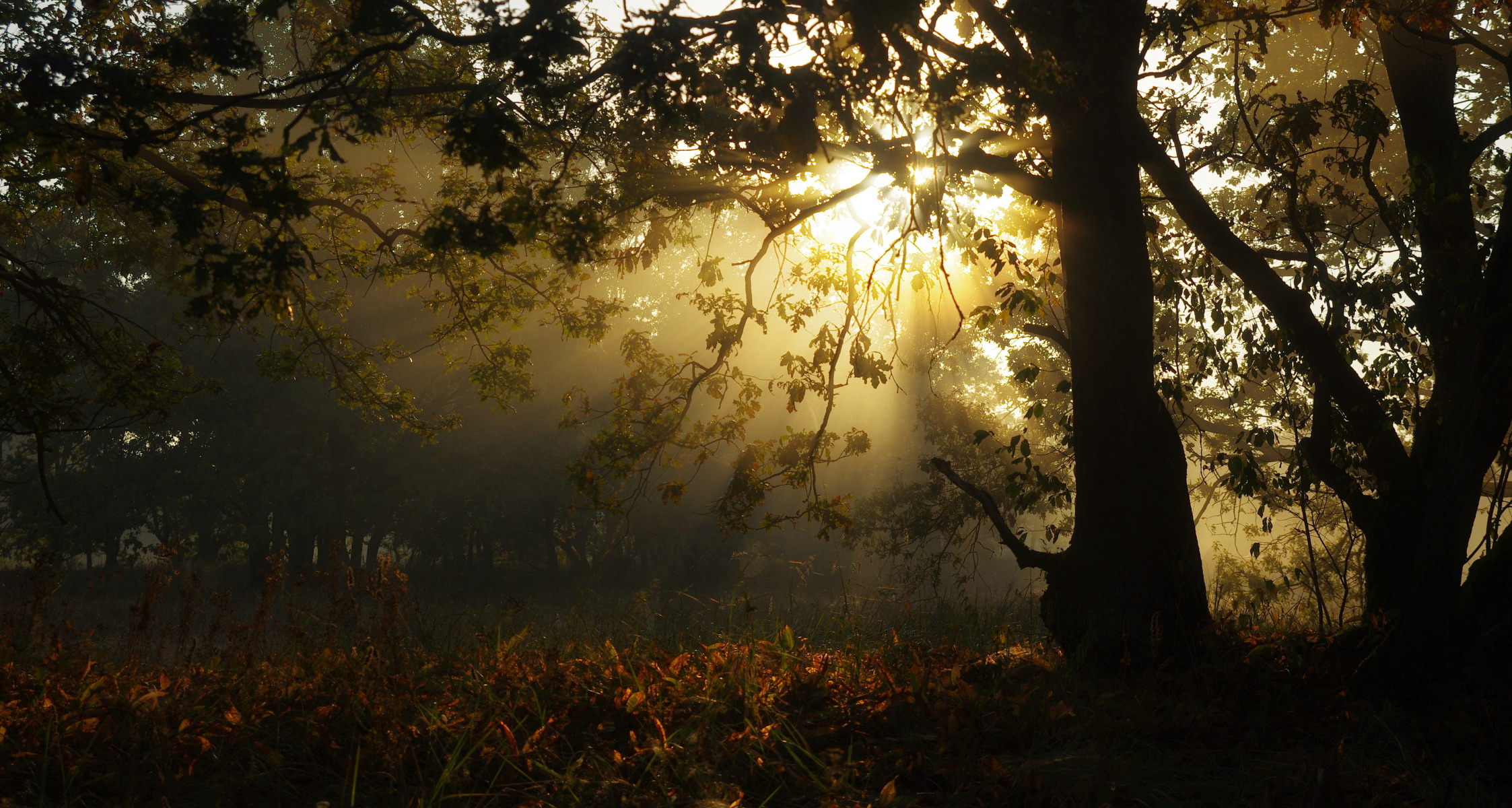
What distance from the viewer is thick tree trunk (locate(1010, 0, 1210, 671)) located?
19.1 ft

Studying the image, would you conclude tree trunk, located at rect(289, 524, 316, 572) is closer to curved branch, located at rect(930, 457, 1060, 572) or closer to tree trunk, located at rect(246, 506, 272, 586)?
tree trunk, located at rect(246, 506, 272, 586)

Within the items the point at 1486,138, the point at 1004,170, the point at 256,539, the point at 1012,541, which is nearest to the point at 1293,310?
the point at 1486,138

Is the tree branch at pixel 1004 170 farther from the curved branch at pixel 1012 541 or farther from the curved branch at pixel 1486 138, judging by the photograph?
the curved branch at pixel 1486 138

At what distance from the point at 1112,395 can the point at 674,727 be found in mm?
3778

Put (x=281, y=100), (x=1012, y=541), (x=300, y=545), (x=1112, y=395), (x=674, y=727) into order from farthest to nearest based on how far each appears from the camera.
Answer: (x=300, y=545) → (x=1012, y=541) → (x=1112, y=395) → (x=281, y=100) → (x=674, y=727)

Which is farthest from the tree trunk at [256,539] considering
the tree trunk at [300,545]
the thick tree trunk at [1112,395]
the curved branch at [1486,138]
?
the curved branch at [1486,138]

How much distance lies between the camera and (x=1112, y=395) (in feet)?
19.9

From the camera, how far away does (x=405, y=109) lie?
318 inches

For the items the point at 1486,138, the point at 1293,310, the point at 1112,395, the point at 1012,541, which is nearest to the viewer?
the point at 1112,395

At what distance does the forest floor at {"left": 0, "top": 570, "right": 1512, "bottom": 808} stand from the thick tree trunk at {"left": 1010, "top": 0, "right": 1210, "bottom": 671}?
0.41 meters

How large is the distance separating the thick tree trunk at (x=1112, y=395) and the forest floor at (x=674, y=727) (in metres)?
0.41

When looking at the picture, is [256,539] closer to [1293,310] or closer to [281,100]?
[281,100]

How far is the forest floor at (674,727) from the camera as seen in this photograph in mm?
3744

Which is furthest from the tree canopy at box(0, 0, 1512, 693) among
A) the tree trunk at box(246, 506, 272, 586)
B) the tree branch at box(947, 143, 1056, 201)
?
the tree trunk at box(246, 506, 272, 586)
